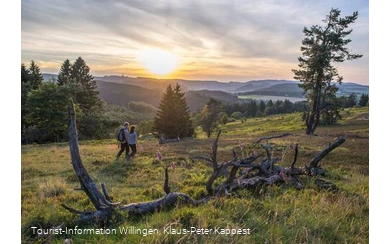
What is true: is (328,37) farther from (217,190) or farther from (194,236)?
(194,236)

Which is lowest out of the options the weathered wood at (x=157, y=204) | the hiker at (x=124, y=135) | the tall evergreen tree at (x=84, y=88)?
the weathered wood at (x=157, y=204)

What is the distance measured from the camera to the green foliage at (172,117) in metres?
51.7

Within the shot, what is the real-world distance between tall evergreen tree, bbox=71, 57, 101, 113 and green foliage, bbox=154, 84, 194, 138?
1601cm

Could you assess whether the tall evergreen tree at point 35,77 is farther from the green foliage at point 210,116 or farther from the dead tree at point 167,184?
the dead tree at point 167,184

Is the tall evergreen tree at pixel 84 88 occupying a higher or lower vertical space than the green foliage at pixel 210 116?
higher

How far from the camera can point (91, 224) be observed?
4.39 m

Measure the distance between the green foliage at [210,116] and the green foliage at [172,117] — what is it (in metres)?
19.9

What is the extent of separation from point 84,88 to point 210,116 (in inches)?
1261

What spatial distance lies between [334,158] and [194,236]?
13121mm

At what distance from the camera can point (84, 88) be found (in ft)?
193

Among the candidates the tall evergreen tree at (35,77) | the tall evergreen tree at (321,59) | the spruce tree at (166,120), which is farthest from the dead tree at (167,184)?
the tall evergreen tree at (35,77)

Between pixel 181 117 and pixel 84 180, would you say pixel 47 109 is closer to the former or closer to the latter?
pixel 181 117

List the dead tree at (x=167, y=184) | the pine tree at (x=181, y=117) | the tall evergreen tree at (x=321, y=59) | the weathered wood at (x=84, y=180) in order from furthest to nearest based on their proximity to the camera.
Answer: the pine tree at (x=181, y=117), the tall evergreen tree at (x=321, y=59), the dead tree at (x=167, y=184), the weathered wood at (x=84, y=180)

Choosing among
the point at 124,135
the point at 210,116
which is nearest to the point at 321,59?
the point at 124,135
